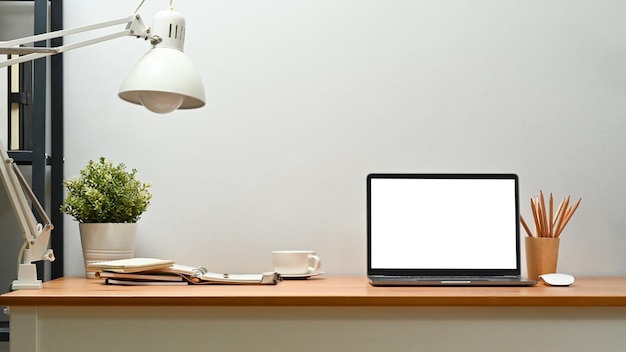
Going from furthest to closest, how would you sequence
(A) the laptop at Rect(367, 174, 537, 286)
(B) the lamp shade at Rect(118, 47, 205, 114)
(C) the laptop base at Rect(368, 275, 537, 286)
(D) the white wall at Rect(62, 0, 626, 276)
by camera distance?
(D) the white wall at Rect(62, 0, 626, 276)
(A) the laptop at Rect(367, 174, 537, 286)
(C) the laptop base at Rect(368, 275, 537, 286)
(B) the lamp shade at Rect(118, 47, 205, 114)

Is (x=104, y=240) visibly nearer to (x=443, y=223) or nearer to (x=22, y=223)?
(x=22, y=223)

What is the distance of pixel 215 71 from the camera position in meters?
1.69

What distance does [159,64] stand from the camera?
1.19 metres

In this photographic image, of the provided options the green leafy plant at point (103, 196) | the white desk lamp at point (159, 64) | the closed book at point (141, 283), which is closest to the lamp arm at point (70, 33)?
the white desk lamp at point (159, 64)

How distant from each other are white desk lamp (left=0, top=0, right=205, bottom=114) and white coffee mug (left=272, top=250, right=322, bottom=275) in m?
Answer: 0.43

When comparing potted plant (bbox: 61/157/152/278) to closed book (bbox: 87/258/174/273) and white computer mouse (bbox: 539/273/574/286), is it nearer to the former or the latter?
closed book (bbox: 87/258/174/273)

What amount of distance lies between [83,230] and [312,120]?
1.99ft

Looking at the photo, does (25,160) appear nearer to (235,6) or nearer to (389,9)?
(235,6)

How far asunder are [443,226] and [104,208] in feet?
2.51

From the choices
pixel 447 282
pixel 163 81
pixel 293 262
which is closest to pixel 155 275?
pixel 293 262

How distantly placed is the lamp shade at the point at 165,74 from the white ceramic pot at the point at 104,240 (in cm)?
39

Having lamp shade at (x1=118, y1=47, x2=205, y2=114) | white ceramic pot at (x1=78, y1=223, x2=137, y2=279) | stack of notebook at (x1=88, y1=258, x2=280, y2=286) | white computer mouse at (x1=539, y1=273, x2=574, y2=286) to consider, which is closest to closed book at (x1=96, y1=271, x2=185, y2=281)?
stack of notebook at (x1=88, y1=258, x2=280, y2=286)

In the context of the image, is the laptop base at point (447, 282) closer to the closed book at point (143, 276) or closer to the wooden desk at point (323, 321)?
the wooden desk at point (323, 321)

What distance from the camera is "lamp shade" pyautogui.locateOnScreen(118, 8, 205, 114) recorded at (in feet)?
3.87
